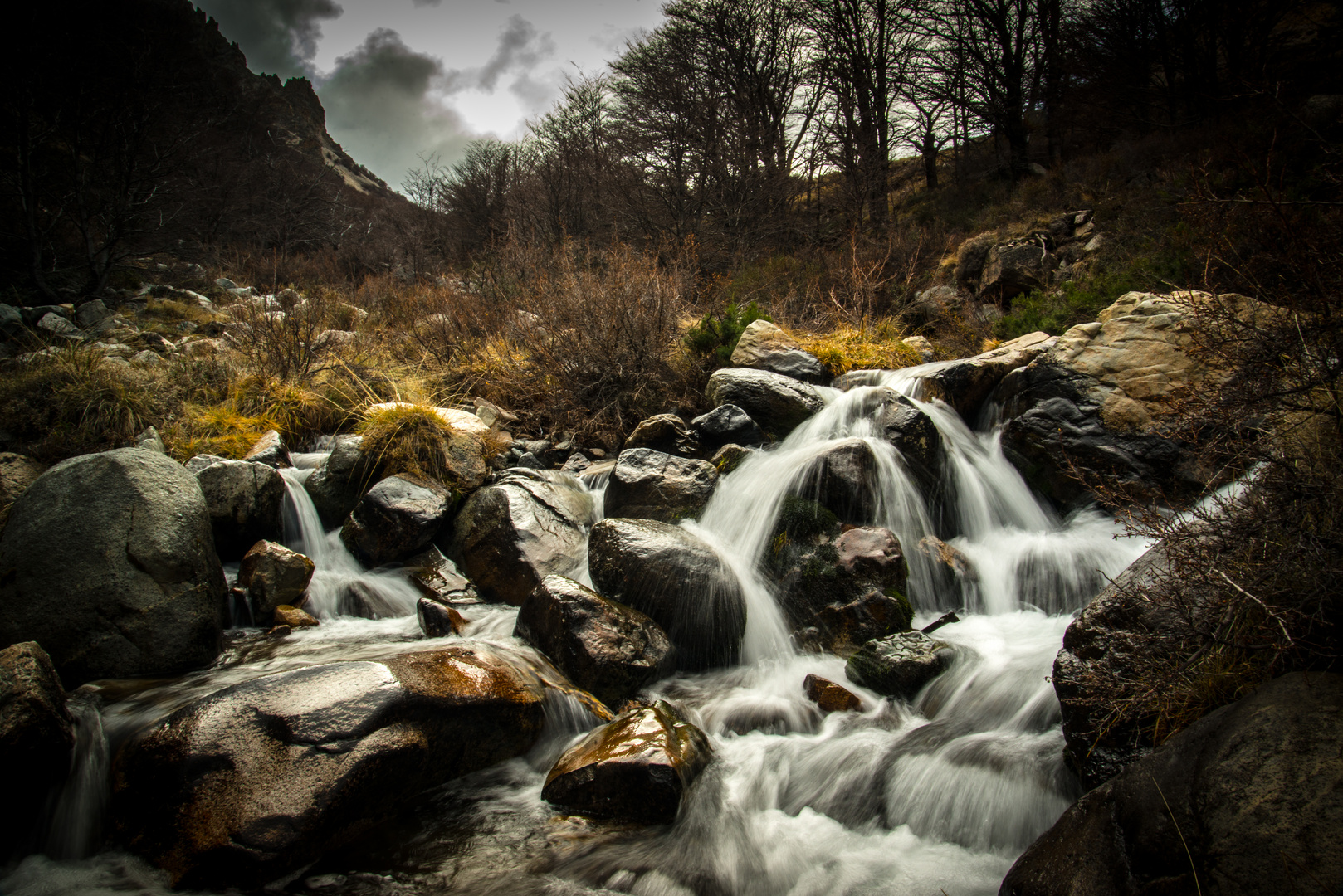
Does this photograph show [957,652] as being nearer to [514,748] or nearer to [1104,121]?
[514,748]

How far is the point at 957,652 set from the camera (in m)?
3.70

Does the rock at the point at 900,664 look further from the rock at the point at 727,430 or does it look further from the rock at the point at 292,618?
the rock at the point at 292,618

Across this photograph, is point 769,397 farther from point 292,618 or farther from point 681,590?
point 292,618

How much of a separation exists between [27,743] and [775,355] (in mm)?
6950

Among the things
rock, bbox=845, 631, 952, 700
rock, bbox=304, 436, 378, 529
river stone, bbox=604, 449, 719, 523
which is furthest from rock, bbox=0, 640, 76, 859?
rock, bbox=845, 631, 952, 700

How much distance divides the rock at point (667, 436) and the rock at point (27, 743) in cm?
448

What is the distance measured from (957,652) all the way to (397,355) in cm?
919

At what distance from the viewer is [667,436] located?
6.15 m

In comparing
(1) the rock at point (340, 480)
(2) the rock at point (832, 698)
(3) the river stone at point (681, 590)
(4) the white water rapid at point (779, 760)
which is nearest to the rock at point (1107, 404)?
(4) the white water rapid at point (779, 760)

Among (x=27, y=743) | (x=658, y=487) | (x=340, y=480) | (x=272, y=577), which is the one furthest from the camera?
(x=340, y=480)

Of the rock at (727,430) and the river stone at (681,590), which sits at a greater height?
the rock at (727,430)

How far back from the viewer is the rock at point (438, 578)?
15.6 feet

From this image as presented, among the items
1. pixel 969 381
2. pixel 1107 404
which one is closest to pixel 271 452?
pixel 969 381

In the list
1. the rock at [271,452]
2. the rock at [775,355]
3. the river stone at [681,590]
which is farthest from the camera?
the rock at [775,355]
